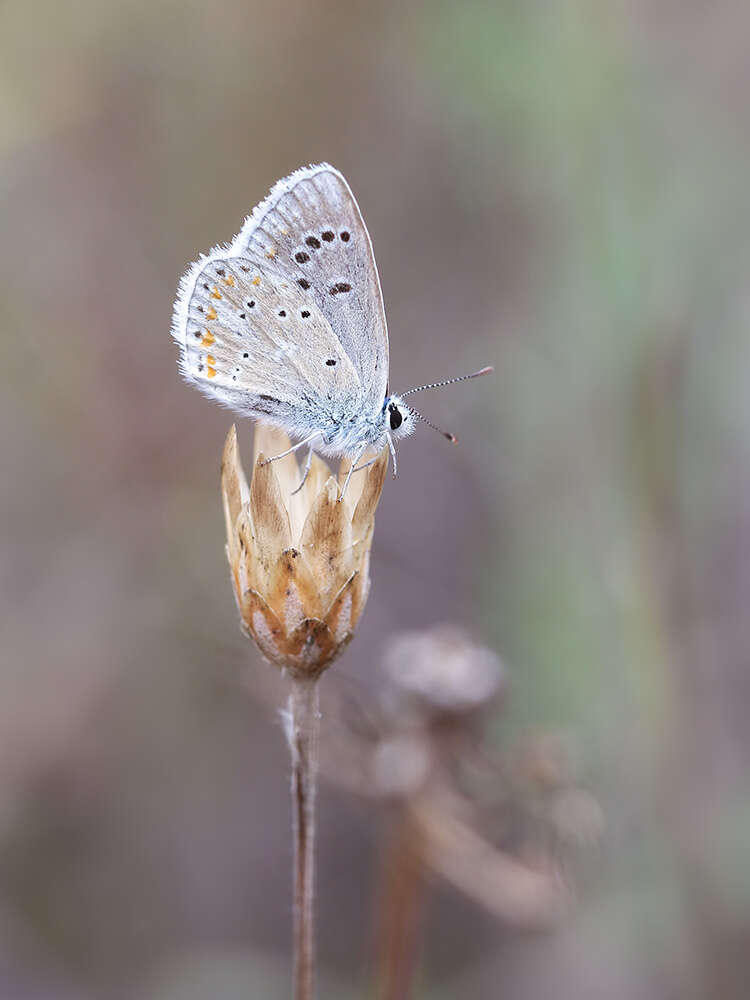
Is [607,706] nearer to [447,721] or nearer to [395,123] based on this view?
[447,721]

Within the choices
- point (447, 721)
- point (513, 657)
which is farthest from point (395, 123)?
point (447, 721)

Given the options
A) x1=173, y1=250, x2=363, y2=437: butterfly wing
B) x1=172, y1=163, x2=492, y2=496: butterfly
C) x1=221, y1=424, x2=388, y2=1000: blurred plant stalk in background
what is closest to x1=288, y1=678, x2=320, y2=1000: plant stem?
x1=221, y1=424, x2=388, y2=1000: blurred plant stalk in background

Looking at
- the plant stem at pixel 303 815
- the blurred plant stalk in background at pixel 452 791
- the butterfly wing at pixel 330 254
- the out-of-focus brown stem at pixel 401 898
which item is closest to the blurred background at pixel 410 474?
the blurred plant stalk in background at pixel 452 791

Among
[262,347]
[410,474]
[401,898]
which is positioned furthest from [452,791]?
[410,474]

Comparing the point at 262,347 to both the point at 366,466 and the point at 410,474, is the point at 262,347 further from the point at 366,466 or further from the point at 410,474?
the point at 410,474

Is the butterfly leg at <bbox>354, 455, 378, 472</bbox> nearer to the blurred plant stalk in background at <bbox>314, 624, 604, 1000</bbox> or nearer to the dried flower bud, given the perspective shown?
the dried flower bud
